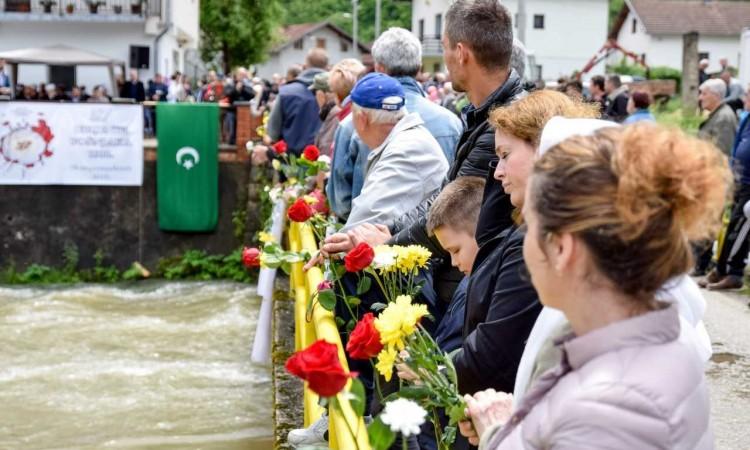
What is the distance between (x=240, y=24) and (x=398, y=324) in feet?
194

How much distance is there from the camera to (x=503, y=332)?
316 centimetres

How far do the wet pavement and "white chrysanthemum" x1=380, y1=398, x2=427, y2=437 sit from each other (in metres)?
3.92

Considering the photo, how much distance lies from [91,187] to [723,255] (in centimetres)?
912

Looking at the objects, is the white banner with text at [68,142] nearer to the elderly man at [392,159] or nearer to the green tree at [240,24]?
the elderly man at [392,159]

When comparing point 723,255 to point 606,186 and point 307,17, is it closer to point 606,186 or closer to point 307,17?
point 606,186

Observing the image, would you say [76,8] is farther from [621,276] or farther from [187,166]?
[621,276]

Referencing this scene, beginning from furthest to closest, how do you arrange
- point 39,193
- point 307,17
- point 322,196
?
point 307,17, point 39,193, point 322,196

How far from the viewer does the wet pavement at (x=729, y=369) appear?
A: 6.13 metres

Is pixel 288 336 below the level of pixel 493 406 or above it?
below

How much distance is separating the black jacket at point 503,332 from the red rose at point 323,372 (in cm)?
86

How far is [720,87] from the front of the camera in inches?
466

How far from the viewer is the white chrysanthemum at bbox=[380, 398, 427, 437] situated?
Result: 2.21m

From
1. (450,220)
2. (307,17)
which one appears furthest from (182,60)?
(307,17)

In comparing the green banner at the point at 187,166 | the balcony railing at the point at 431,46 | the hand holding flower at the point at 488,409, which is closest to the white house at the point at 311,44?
the balcony railing at the point at 431,46
